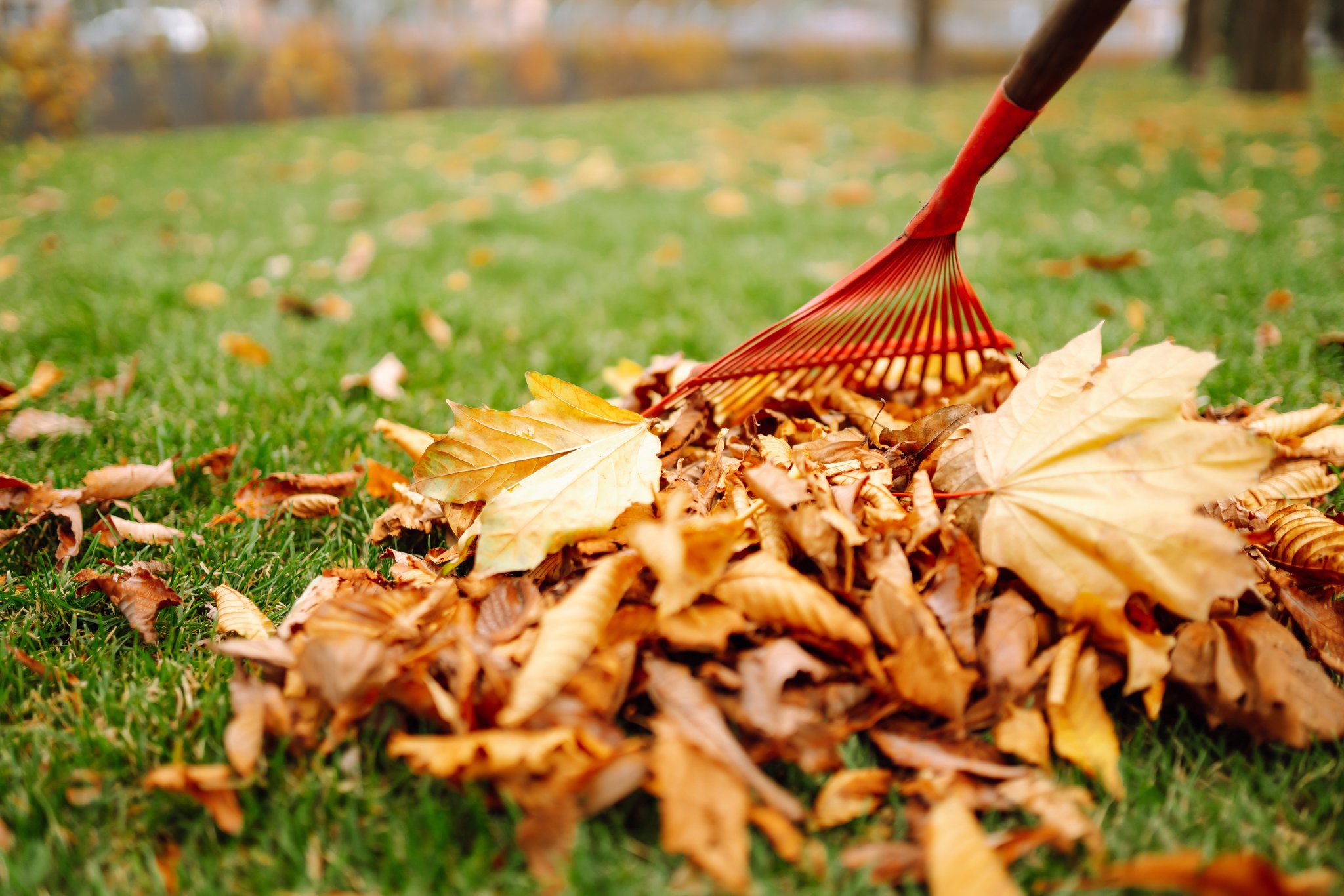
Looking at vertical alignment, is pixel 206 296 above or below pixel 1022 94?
below

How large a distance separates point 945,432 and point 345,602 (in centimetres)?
86

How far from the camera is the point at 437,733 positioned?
2.99 feet

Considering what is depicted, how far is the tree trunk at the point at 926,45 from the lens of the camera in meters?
11.0

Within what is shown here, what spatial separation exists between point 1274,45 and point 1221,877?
10.0 meters

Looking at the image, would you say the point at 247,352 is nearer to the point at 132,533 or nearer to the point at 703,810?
the point at 132,533

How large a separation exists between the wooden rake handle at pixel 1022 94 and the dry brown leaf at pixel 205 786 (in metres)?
1.18

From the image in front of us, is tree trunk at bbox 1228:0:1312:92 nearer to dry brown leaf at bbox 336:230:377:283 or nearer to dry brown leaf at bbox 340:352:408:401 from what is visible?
dry brown leaf at bbox 336:230:377:283

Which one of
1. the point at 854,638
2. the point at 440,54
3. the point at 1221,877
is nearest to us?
the point at 1221,877

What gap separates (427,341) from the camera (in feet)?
7.44

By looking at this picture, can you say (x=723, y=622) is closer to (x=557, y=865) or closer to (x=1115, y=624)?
(x=557, y=865)

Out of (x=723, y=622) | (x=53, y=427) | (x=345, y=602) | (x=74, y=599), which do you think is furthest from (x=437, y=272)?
(x=723, y=622)

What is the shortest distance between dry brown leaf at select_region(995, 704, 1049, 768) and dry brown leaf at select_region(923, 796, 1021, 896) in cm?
12

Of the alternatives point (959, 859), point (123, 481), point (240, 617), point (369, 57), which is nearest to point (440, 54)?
point (369, 57)

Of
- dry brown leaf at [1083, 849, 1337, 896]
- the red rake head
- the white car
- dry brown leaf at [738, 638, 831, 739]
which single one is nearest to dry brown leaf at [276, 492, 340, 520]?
the red rake head
